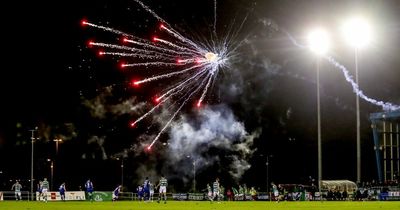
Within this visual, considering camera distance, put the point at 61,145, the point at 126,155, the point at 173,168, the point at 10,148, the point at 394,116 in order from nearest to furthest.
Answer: the point at 394,116
the point at 10,148
the point at 61,145
the point at 126,155
the point at 173,168

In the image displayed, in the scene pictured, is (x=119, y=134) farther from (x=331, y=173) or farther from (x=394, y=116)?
(x=394, y=116)

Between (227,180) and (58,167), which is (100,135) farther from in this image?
(227,180)

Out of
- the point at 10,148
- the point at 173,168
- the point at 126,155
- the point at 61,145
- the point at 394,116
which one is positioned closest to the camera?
the point at 394,116

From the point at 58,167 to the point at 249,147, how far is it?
1124 inches

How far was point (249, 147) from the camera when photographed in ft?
339

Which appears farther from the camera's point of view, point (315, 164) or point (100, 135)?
point (315, 164)

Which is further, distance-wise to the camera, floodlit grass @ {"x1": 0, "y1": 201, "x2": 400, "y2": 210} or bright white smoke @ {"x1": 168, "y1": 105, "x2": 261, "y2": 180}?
bright white smoke @ {"x1": 168, "y1": 105, "x2": 261, "y2": 180}

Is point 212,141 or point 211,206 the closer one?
point 211,206

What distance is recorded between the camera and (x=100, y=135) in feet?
294

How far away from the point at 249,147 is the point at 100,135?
24.5 metres

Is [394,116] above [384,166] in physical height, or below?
above

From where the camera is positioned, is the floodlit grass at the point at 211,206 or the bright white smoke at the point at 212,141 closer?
the floodlit grass at the point at 211,206

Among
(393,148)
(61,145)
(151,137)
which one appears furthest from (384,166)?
(61,145)

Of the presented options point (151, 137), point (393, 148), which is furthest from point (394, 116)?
point (151, 137)
